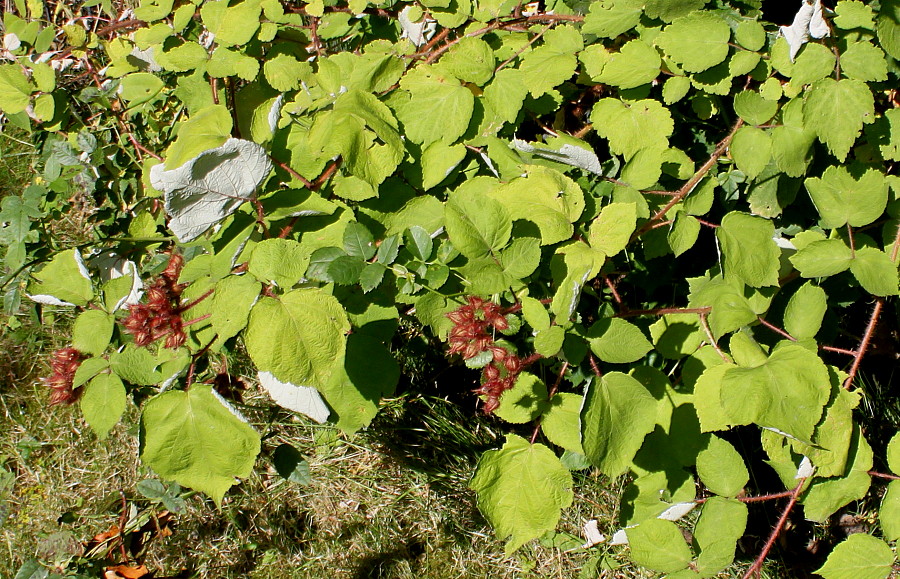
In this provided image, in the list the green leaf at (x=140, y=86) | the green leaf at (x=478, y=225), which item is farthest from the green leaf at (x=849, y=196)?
the green leaf at (x=140, y=86)

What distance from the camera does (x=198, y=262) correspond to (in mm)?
1372

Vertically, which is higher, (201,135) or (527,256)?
(201,135)

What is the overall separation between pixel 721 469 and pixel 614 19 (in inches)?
38.9

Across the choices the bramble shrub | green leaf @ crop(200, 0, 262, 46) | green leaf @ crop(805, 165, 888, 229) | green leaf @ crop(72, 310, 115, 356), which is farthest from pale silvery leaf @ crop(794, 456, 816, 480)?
green leaf @ crop(200, 0, 262, 46)

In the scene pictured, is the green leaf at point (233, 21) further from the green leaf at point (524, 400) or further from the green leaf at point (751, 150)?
the green leaf at point (751, 150)

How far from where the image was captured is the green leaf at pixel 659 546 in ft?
4.59

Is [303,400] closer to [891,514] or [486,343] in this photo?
[486,343]

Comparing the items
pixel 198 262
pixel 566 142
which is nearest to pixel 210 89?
pixel 198 262

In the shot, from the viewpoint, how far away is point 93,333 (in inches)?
56.7

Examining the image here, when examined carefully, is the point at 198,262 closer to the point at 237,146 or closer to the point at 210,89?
the point at 237,146

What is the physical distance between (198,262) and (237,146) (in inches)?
12.0

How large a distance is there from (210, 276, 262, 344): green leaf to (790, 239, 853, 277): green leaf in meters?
1.01

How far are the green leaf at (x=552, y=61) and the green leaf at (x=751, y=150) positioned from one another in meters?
0.38

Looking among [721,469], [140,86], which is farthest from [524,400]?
[140,86]
